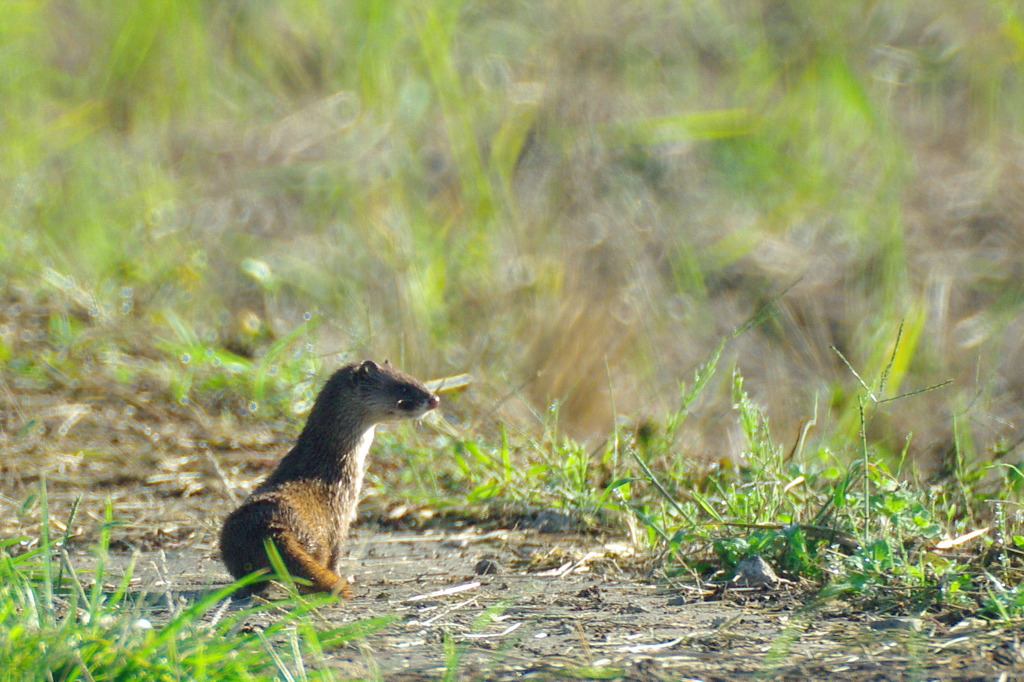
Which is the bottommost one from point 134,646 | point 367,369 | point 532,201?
point 134,646

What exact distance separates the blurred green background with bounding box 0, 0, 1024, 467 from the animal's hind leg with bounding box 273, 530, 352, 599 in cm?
213

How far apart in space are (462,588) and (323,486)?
0.71 metres

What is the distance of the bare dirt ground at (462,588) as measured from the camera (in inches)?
123

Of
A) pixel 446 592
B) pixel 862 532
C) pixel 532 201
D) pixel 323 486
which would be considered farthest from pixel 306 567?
pixel 532 201

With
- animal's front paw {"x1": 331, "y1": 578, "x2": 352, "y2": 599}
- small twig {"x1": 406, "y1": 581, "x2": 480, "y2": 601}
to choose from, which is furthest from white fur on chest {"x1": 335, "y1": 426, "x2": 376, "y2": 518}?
small twig {"x1": 406, "y1": 581, "x2": 480, "y2": 601}

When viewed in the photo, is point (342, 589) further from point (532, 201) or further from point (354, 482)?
point (532, 201)

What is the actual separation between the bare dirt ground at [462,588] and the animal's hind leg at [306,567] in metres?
0.08

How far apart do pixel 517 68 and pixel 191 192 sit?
262 centimetres

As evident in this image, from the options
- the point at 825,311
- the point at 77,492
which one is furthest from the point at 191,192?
the point at 825,311

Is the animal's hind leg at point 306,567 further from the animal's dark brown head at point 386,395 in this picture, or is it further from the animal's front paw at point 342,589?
the animal's dark brown head at point 386,395

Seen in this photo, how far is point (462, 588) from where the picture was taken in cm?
396

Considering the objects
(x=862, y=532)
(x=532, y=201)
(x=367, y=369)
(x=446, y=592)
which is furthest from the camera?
(x=532, y=201)

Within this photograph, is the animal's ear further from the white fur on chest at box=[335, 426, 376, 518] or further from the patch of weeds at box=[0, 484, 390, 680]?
the patch of weeds at box=[0, 484, 390, 680]

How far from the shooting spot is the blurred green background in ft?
21.9
